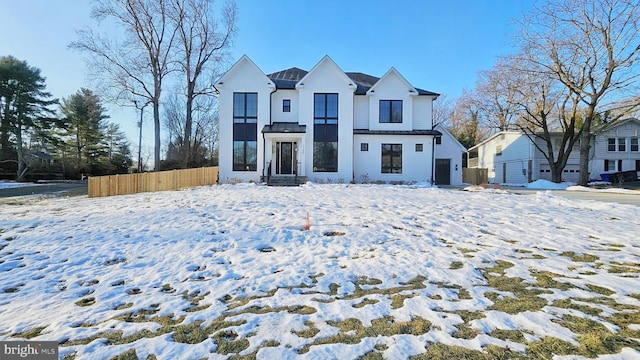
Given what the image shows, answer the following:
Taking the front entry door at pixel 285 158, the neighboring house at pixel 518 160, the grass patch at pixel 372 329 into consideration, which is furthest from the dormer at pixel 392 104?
the grass patch at pixel 372 329

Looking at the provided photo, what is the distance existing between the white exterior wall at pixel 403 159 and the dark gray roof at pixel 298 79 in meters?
3.40

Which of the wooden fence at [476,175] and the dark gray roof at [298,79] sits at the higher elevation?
the dark gray roof at [298,79]

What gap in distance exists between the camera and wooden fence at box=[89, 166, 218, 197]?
50.7 feet

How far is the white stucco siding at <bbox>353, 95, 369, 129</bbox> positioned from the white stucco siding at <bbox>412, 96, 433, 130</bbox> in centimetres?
344

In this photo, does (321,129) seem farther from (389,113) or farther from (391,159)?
(391,159)

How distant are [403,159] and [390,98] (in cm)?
434

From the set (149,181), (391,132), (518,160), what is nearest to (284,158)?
(391,132)

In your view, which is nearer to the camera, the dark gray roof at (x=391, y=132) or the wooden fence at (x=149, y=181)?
the wooden fence at (x=149, y=181)

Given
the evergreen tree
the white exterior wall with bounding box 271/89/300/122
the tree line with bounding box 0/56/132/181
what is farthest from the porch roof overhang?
the evergreen tree

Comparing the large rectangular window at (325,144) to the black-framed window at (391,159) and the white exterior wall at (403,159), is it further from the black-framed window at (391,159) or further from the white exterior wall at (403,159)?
the black-framed window at (391,159)

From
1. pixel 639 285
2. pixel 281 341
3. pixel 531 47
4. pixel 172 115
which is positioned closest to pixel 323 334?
pixel 281 341

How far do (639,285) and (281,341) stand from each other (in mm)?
4611

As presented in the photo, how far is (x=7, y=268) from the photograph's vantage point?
542 cm

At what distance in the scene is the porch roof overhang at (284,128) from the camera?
19047 millimetres
